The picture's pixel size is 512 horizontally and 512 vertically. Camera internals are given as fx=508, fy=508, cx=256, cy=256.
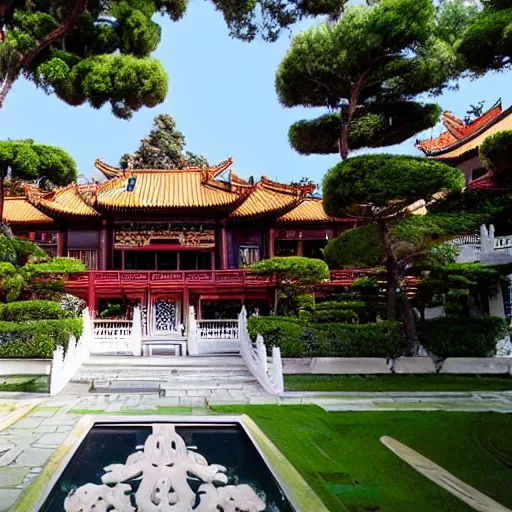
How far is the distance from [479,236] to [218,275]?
970cm

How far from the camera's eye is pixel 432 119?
46.3 ft

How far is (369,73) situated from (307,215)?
407 inches

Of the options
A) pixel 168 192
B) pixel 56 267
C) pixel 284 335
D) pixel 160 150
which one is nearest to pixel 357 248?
pixel 284 335

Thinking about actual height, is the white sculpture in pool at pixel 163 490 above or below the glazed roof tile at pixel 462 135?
below

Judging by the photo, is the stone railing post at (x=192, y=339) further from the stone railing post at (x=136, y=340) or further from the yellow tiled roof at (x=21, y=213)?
the yellow tiled roof at (x=21, y=213)

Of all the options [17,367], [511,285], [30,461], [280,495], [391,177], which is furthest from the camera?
[511,285]

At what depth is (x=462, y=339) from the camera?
12398 mm

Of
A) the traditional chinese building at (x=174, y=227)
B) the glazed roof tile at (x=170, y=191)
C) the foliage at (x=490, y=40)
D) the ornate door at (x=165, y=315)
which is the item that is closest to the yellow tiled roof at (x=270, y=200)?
the traditional chinese building at (x=174, y=227)

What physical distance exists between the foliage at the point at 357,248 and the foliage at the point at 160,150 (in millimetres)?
20455

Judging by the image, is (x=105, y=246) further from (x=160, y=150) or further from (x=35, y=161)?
(x=160, y=150)

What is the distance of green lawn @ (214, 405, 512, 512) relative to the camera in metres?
4.38

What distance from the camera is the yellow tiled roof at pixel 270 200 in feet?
68.2

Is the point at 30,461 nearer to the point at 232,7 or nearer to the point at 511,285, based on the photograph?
the point at 232,7

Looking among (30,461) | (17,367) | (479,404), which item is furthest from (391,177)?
(17,367)
